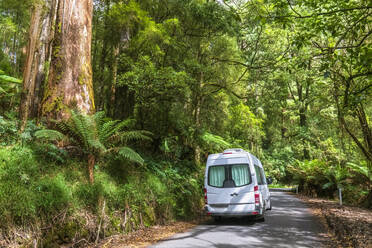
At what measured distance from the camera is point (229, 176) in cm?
1016

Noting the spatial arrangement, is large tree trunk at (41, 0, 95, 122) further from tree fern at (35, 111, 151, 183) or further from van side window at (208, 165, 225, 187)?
van side window at (208, 165, 225, 187)

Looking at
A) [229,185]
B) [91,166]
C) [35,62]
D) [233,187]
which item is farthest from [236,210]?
[35,62]

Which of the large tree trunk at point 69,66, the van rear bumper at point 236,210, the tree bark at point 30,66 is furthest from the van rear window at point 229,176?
the tree bark at point 30,66

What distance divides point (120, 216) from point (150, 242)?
42.3 inches

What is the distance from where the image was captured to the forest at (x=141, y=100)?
6.25 metres

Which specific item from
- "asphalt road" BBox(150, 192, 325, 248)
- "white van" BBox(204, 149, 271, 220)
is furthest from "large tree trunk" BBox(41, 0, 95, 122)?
"white van" BBox(204, 149, 271, 220)

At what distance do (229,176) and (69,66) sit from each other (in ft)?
20.6

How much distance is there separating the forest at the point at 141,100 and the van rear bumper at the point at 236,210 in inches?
49.9

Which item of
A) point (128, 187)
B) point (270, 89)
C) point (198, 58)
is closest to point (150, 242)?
point (128, 187)

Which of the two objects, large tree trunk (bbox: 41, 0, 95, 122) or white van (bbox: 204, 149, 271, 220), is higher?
large tree trunk (bbox: 41, 0, 95, 122)

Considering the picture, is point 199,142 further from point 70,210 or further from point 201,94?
point 70,210

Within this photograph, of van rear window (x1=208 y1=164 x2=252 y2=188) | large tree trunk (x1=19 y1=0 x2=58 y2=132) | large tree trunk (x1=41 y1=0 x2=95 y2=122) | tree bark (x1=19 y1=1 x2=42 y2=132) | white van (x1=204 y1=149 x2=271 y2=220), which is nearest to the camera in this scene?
large tree trunk (x1=41 y1=0 x2=95 y2=122)

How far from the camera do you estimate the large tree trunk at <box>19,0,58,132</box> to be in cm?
932

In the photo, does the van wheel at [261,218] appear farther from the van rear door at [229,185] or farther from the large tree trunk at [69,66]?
the large tree trunk at [69,66]
